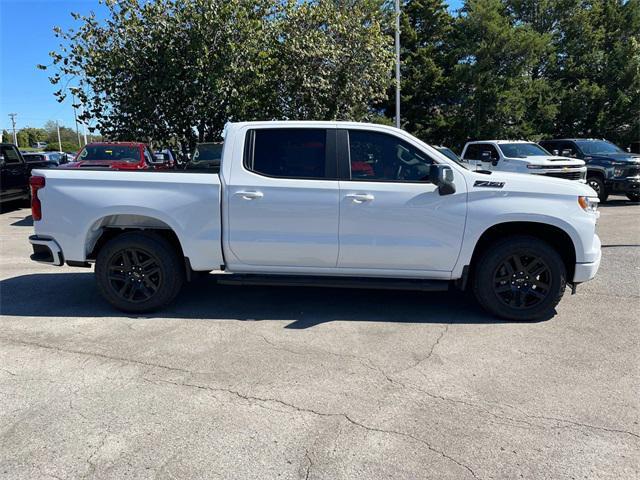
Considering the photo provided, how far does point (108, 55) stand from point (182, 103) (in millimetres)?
2349

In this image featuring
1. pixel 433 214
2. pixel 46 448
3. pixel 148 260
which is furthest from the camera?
pixel 148 260

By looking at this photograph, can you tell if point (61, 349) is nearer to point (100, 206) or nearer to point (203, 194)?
point (100, 206)

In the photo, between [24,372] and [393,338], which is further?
[393,338]

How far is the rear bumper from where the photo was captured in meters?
5.22

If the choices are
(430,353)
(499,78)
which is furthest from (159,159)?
(499,78)

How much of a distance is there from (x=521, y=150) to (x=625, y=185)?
3132 mm

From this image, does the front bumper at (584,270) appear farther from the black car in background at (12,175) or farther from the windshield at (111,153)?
the black car in background at (12,175)

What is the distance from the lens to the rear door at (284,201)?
493cm

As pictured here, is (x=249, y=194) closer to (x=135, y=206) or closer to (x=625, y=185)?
(x=135, y=206)

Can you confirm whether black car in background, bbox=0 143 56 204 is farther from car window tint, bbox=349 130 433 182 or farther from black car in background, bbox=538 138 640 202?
black car in background, bbox=538 138 640 202

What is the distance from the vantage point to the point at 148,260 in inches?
206

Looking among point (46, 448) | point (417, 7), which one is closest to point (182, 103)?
point (46, 448)

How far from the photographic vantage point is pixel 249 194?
16.2 feet

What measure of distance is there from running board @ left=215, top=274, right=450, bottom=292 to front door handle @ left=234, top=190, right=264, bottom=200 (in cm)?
82
